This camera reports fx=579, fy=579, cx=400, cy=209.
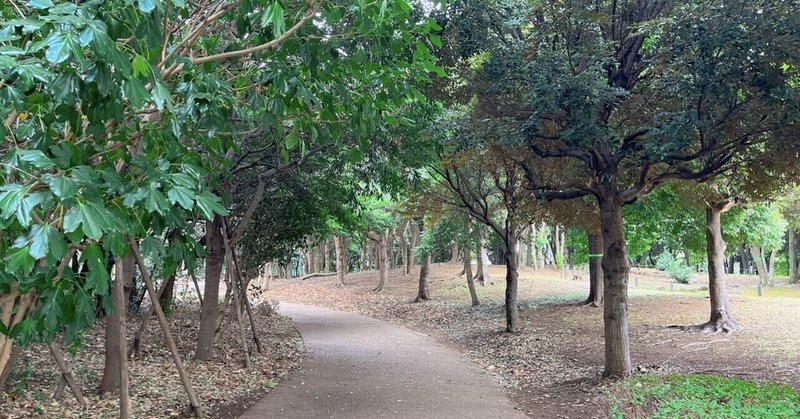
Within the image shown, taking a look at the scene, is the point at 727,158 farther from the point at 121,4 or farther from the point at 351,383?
the point at 121,4

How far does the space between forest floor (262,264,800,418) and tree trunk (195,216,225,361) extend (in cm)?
554

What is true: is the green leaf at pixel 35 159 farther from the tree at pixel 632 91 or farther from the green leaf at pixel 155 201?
the tree at pixel 632 91

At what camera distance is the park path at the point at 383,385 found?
8.05 metres

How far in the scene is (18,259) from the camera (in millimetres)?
2258

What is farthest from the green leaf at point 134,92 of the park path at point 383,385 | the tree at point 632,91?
the tree at point 632,91

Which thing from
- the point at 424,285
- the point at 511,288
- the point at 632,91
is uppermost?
the point at 632,91

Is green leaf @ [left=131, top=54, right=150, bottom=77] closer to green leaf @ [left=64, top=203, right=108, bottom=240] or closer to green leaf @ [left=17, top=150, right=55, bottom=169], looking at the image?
green leaf @ [left=17, top=150, right=55, bottom=169]

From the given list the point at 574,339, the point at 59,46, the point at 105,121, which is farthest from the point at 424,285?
the point at 59,46

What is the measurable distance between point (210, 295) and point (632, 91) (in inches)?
339

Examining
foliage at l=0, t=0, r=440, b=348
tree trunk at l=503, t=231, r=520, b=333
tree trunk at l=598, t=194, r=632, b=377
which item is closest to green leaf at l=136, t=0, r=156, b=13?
foliage at l=0, t=0, r=440, b=348

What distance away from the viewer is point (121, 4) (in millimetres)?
2949

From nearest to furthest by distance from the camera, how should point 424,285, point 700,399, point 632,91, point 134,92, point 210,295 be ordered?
point 134,92, point 700,399, point 632,91, point 210,295, point 424,285

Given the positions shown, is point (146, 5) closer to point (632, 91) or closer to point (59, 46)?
point (59, 46)

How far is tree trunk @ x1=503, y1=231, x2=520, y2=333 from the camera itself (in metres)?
15.7
